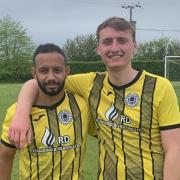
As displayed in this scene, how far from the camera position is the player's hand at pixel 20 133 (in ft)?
9.43

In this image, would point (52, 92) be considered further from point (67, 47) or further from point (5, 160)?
point (67, 47)

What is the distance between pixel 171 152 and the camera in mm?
2967

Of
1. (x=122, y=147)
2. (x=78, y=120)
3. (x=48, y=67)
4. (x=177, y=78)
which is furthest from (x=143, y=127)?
(x=177, y=78)

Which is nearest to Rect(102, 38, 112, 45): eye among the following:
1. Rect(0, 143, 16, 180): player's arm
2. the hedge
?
Rect(0, 143, 16, 180): player's arm

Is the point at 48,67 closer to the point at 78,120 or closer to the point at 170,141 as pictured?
the point at 78,120

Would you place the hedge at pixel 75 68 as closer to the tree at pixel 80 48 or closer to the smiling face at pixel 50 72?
the tree at pixel 80 48

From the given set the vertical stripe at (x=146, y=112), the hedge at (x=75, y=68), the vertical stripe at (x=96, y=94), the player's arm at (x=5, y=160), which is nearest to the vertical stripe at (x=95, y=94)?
the vertical stripe at (x=96, y=94)

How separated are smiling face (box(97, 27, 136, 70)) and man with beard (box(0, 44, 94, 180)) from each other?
1.01 feet

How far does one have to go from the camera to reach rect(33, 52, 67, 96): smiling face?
10.4 feet

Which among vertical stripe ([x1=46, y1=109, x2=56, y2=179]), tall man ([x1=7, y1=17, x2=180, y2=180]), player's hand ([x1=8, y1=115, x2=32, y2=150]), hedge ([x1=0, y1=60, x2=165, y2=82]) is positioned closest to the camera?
player's hand ([x1=8, y1=115, x2=32, y2=150])

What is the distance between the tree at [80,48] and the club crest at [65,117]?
2415 inches

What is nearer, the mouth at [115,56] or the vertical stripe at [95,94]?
the mouth at [115,56]

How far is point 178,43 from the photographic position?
7138 centimetres

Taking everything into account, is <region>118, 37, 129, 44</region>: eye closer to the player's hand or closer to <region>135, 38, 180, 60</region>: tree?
the player's hand
